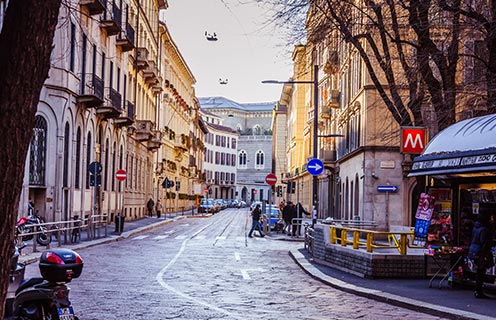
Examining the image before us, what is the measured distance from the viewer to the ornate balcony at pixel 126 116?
47344 millimetres

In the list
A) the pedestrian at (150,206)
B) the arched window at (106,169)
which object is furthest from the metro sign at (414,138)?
the pedestrian at (150,206)

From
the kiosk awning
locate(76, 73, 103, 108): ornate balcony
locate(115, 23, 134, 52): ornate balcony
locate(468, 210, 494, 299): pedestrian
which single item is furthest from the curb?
locate(115, 23, 134, 52): ornate balcony

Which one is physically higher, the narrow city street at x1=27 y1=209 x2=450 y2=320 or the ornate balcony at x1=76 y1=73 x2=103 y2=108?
the ornate balcony at x1=76 y1=73 x2=103 y2=108

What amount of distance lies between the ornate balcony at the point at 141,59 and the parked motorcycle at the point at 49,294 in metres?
49.0

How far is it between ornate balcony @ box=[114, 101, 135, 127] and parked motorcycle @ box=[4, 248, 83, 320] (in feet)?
129

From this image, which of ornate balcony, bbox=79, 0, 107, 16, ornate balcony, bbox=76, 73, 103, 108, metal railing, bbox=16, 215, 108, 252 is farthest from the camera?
ornate balcony, bbox=76, 73, 103, 108

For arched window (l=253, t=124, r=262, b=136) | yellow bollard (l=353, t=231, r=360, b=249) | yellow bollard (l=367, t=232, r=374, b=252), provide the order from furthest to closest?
arched window (l=253, t=124, r=262, b=136) < yellow bollard (l=353, t=231, r=360, b=249) < yellow bollard (l=367, t=232, r=374, b=252)

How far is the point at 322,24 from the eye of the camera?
2080 cm

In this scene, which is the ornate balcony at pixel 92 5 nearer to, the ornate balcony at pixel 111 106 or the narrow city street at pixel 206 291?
the ornate balcony at pixel 111 106

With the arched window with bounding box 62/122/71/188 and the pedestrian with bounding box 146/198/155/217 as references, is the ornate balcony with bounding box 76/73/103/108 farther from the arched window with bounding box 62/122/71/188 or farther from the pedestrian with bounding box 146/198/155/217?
the pedestrian with bounding box 146/198/155/217

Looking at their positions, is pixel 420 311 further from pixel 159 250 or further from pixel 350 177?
pixel 350 177

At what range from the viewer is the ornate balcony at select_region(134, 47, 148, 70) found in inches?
2216

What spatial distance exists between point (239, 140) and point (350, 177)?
404 ft

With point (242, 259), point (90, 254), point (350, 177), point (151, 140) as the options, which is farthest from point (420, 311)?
point (151, 140)
